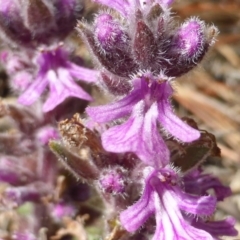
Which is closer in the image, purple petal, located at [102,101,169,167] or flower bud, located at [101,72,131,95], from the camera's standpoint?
purple petal, located at [102,101,169,167]

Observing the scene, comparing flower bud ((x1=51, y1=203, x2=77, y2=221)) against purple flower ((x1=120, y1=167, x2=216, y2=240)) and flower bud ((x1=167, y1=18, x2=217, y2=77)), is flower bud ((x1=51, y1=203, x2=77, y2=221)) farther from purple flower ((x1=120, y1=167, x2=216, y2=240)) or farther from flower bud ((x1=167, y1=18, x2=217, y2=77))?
flower bud ((x1=167, y1=18, x2=217, y2=77))

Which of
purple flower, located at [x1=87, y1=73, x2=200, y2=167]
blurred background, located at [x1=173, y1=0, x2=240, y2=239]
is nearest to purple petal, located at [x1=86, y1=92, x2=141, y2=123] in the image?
purple flower, located at [x1=87, y1=73, x2=200, y2=167]

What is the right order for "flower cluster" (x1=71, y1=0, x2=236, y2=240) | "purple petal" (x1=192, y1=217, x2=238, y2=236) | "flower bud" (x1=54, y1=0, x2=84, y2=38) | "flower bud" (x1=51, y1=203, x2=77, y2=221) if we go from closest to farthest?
"flower cluster" (x1=71, y1=0, x2=236, y2=240) < "purple petal" (x1=192, y1=217, x2=238, y2=236) < "flower bud" (x1=54, y1=0, x2=84, y2=38) < "flower bud" (x1=51, y1=203, x2=77, y2=221)

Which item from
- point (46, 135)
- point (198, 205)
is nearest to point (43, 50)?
point (46, 135)

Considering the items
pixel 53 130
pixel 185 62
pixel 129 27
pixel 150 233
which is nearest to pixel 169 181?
pixel 150 233

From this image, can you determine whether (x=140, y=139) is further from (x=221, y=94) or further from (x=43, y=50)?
(x=221, y=94)

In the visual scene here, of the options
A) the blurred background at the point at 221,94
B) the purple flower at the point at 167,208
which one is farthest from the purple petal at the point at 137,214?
the blurred background at the point at 221,94
